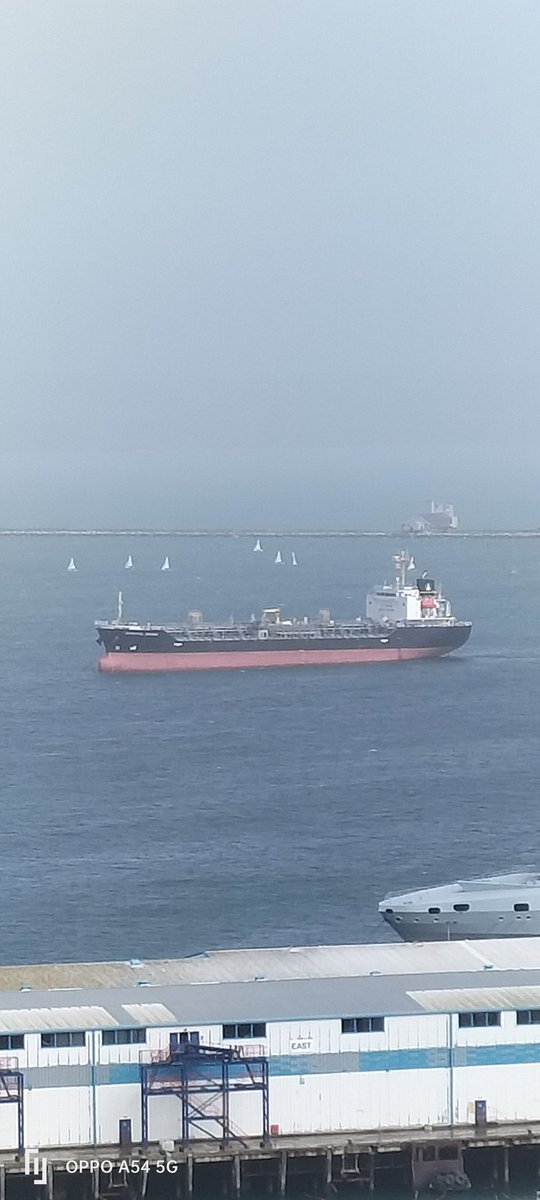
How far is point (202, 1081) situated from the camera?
2038 cm

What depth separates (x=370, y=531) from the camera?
12875cm

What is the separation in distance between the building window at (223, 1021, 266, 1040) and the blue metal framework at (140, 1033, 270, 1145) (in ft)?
0.37

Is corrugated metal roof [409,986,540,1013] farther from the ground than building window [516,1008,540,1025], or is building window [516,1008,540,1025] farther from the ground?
corrugated metal roof [409,986,540,1013]

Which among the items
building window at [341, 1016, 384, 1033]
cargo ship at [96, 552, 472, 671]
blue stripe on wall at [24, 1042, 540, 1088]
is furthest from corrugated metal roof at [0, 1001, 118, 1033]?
cargo ship at [96, 552, 472, 671]

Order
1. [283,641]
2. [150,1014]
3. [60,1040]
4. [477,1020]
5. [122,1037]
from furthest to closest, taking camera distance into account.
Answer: [283,641], [477,1020], [150,1014], [122,1037], [60,1040]

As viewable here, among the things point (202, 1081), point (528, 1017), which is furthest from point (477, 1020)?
point (202, 1081)

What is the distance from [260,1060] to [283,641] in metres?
42.5

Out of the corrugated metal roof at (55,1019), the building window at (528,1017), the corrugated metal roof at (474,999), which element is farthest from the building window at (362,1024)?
the corrugated metal roof at (55,1019)

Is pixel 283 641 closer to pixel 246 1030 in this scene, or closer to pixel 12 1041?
pixel 246 1030

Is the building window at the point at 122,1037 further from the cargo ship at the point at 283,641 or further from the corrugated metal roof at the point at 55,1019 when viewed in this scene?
the cargo ship at the point at 283,641

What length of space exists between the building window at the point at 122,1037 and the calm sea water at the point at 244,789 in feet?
25.3

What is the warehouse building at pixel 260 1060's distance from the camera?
20234 mm

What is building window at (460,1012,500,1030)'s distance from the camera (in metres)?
21.0

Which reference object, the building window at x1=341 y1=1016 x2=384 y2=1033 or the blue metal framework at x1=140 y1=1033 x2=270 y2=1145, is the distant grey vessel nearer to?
the building window at x1=341 y1=1016 x2=384 y2=1033
